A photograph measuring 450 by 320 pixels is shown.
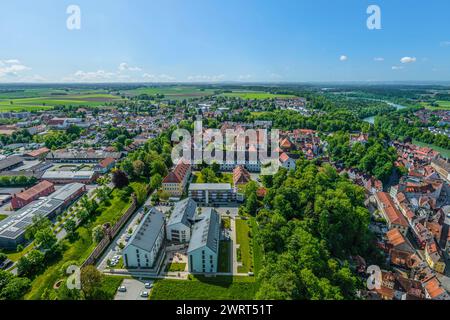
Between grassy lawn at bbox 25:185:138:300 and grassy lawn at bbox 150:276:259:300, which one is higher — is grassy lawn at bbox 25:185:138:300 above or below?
above

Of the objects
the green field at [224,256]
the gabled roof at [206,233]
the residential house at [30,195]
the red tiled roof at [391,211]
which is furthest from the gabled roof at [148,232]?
the red tiled roof at [391,211]

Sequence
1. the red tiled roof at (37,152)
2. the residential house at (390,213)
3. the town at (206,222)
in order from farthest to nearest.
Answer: the red tiled roof at (37,152)
the residential house at (390,213)
the town at (206,222)

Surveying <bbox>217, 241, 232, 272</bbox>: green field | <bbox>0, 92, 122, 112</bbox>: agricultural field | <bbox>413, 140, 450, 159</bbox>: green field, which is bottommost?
<bbox>217, 241, 232, 272</bbox>: green field

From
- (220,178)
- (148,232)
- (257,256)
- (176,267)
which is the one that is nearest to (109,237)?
(148,232)

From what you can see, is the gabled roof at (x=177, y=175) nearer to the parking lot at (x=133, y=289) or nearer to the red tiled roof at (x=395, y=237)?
the parking lot at (x=133, y=289)

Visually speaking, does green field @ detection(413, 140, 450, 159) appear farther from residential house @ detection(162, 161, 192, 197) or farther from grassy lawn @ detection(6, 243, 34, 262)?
grassy lawn @ detection(6, 243, 34, 262)

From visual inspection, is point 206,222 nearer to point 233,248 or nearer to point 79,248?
point 233,248

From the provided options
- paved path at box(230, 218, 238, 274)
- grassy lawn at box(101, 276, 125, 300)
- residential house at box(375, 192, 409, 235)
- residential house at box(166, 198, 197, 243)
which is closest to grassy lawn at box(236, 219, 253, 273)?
paved path at box(230, 218, 238, 274)
